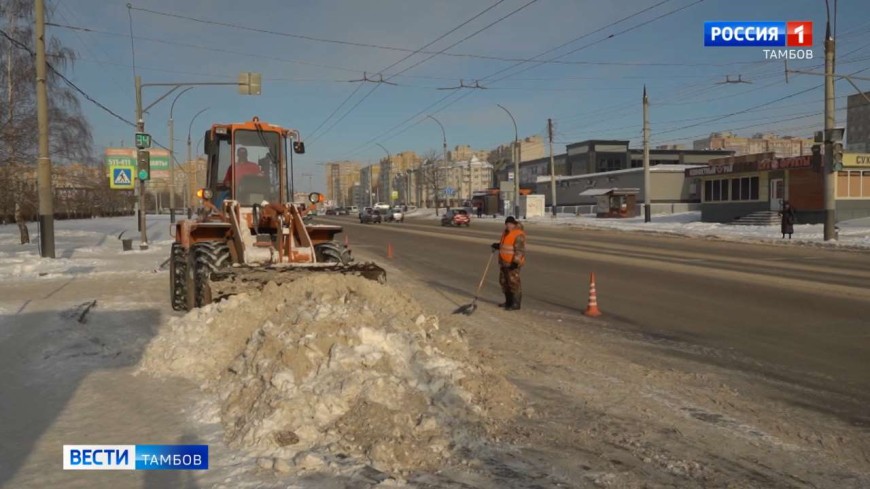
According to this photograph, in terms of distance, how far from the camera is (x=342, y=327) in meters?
5.77

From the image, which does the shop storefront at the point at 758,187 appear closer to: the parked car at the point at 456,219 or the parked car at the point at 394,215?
the parked car at the point at 456,219

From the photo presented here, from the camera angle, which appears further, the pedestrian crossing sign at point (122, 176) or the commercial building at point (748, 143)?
the commercial building at point (748, 143)

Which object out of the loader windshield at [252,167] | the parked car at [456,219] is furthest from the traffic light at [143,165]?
the parked car at [456,219]

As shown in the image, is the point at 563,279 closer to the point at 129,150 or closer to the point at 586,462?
the point at 586,462

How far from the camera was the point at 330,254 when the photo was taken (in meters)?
9.82

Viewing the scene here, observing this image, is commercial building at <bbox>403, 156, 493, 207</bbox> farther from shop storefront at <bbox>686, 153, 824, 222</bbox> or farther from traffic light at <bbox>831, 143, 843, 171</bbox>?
traffic light at <bbox>831, 143, 843, 171</bbox>

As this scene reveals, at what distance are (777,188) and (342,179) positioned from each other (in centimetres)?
14769

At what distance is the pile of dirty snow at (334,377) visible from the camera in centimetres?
437

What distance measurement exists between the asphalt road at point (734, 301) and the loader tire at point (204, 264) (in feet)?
15.3

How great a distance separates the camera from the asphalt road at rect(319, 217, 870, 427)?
21.7 ft

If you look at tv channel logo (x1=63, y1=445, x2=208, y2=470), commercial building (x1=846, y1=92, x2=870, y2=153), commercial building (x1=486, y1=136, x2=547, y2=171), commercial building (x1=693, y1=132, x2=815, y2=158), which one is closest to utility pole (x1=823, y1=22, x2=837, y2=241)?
tv channel logo (x1=63, y1=445, x2=208, y2=470)

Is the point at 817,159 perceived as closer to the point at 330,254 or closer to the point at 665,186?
the point at 330,254

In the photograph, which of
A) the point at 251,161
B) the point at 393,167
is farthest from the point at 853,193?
the point at 393,167

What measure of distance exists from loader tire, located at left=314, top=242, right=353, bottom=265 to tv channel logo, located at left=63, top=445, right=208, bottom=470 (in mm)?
5406
